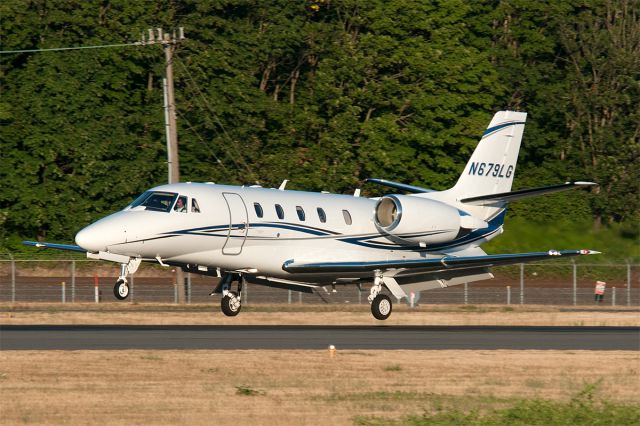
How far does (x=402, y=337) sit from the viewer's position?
2611cm

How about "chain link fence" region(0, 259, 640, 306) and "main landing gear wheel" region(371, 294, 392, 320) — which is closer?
"main landing gear wheel" region(371, 294, 392, 320)

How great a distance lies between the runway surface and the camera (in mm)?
23312

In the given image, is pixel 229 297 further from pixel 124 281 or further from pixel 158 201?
pixel 124 281

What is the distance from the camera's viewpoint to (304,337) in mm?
25578

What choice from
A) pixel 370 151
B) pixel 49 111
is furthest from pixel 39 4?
pixel 370 151

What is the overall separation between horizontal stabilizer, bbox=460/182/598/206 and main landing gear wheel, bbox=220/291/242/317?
6982 mm

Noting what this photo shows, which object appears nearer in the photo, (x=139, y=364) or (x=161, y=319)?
(x=139, y=364)

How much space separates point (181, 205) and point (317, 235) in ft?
13.0

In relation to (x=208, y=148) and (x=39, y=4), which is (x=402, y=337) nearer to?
(x=208, y=148)

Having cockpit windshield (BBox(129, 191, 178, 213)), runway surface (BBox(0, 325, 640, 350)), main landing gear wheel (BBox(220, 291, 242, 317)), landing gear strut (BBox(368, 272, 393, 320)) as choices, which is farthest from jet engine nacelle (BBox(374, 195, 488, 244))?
cockpit windshield (BBox(129, 191, 178, 213))

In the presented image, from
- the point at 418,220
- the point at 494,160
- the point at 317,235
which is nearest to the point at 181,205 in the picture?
the point at 317,235

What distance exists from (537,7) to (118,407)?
47599mm

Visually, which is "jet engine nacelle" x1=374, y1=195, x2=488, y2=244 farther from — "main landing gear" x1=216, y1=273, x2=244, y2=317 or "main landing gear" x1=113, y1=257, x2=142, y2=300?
"main landing gear" x1=113, y1=257, x2=142, y2=300

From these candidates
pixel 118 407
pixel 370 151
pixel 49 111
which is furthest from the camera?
pixel 370 151
